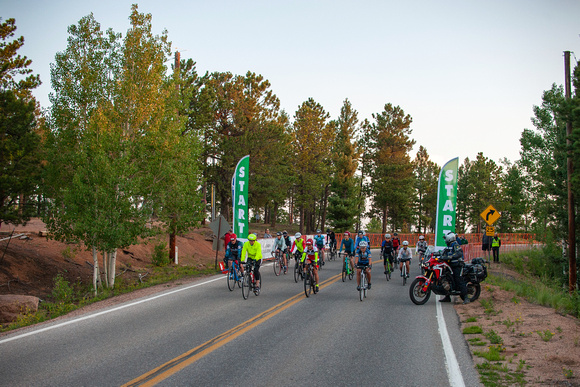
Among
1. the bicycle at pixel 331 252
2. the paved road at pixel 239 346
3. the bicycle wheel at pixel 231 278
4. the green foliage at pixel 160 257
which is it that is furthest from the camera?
the bicycle at pixel 331 252

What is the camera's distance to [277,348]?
7391 mm

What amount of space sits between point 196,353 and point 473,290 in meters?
9.17

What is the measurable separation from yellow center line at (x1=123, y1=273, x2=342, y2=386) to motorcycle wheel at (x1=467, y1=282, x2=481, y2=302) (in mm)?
5764

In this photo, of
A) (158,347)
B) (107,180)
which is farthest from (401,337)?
(107,180)

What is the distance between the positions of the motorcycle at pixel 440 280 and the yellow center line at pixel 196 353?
4.05 m

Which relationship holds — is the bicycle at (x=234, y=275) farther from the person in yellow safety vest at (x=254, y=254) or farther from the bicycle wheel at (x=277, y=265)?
the bicycle wheel at (x=277, y=265)

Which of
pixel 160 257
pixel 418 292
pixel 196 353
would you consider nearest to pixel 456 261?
pixel 418 292

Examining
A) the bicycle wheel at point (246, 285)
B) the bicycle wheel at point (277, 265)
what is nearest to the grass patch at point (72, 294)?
the bicycle wheel at point (277, 265)

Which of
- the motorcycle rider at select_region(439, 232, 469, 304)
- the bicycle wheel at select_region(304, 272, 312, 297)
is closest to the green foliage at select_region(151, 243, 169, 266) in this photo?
the bicycle wheel at select_region(304, 272, 312, 297)

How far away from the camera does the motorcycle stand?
1241 cm

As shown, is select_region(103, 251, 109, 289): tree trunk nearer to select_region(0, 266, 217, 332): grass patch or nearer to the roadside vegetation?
select_region(0, 266, 217, 332): grass patch

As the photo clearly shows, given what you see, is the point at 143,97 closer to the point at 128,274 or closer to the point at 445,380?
the point at 128,274

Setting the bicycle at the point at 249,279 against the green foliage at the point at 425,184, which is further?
the green foliage at the point at 425,184

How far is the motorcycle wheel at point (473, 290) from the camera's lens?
506 inches
